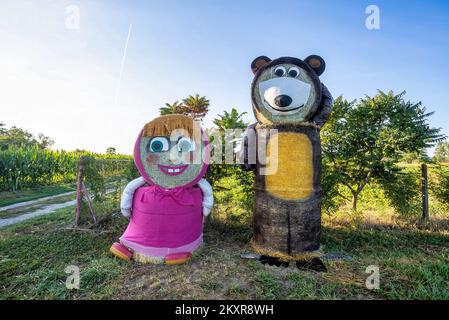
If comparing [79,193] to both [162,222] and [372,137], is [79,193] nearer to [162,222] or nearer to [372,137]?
[162,222]

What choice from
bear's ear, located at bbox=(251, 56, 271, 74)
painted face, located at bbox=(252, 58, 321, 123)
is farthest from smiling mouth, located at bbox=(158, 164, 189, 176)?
bear's ear, located at bbox=(251, 56, 271, 74)

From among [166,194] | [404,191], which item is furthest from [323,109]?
[404,191]

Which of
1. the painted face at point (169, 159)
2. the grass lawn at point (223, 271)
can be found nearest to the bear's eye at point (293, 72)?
the painted face at point (169, 159)

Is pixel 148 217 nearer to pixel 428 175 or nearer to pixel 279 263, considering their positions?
pixel 279 263

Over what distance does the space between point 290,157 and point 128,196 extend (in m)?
2.46

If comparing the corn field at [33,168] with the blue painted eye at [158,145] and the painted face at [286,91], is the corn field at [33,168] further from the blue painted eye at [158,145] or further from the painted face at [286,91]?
the painted face at [286,91]

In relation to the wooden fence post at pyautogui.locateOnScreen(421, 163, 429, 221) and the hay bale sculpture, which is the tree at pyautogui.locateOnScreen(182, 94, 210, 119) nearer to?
the hay bale sculpture

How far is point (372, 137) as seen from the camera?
536 cm

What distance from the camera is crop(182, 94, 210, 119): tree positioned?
5059 millimetres

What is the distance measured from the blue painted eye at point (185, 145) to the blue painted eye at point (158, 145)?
0.20m

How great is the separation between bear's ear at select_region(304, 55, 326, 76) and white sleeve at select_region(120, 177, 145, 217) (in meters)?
3.11

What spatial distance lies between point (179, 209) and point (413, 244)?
412 centimetres
